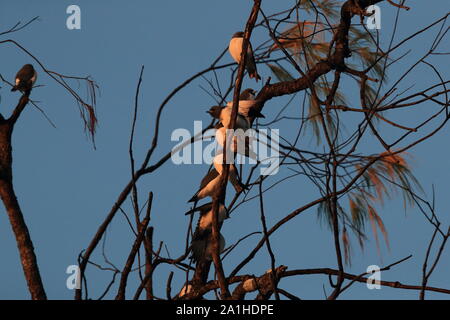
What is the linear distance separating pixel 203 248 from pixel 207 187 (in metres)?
0.18

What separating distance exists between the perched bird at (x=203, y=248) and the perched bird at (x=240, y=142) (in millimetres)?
296

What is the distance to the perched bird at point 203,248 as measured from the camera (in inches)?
81.0

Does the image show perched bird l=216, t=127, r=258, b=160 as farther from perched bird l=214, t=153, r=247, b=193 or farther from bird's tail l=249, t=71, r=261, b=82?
bird's tail l=249, t=71, r=261, b=82

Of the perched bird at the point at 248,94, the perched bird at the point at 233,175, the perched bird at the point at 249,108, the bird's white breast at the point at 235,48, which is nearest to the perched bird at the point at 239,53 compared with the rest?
the bird's white breast at the point at 235,48

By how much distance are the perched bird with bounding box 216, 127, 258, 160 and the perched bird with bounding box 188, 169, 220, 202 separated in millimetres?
214

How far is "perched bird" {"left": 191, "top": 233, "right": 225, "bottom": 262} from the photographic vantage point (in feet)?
6.75

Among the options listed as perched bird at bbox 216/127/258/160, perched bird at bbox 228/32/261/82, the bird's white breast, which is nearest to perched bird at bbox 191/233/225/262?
perched bird at bbox 216/127/258/160

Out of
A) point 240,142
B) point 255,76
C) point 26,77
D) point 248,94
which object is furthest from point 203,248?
point 26,77

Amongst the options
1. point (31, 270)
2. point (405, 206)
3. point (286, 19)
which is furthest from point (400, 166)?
point (31, 270)

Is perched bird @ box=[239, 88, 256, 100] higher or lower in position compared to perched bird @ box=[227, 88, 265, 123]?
higher

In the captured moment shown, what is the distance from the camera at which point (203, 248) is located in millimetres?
2111
